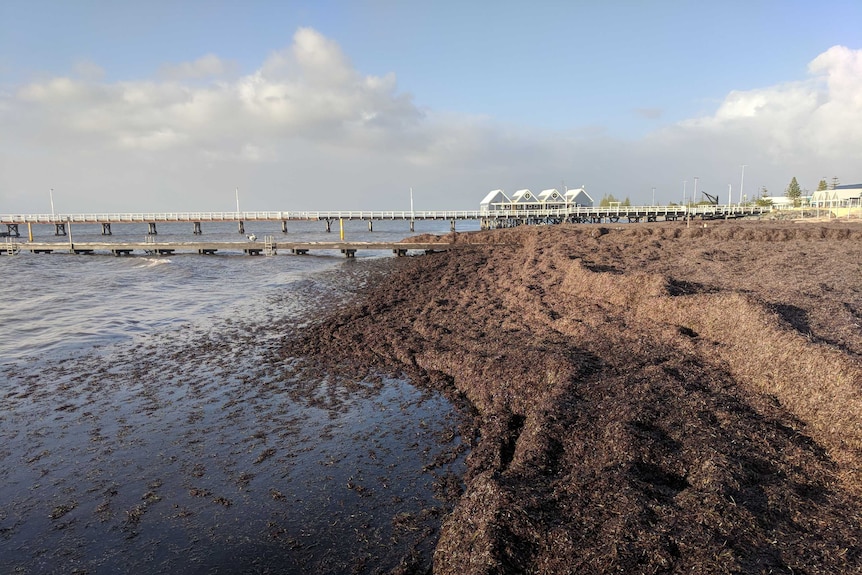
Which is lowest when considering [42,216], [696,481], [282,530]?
[282,530]

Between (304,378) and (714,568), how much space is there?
858cm

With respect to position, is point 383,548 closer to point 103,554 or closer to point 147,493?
point 103,554

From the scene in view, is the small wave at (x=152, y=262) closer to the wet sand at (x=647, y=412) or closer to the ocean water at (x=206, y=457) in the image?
the ocean water at (x=206, y=457)

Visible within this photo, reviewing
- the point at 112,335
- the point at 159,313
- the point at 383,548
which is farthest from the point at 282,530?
the point at 159,313

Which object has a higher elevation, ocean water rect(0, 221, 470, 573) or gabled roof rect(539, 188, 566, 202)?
gabled roof rect(539, 188, 566, 202)

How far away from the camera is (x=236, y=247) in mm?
39562

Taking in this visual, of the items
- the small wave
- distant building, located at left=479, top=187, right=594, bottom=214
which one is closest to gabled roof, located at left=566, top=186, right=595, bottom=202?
distant building, located at left=479, top=187, right=594, bottom=214

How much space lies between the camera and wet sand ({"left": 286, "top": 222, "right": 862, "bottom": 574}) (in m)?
4.29

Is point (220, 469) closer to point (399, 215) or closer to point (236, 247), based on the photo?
point (236, 247)

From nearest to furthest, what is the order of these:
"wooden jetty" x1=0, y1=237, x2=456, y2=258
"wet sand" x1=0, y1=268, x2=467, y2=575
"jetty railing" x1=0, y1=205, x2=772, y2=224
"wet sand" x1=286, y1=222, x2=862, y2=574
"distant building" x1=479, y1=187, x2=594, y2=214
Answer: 1. "wet sand" x1=286, y1=222, x2=862, y2=574
2. "wet sand" x1=0, y1=268, x2=467, y2=575
3. "wooden jetty" x1=0, y1=237, x2=456, y2=258
4. "jetty railing" x1=0, y1=205, x2=772, y2=224
5. "distant building" x1=479, y1=187, x2=594, y2=214

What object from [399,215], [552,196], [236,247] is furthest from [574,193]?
[236,247]

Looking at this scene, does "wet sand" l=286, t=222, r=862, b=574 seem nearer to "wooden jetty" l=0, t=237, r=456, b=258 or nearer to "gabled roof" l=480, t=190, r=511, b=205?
"wooden jetty" l=0, t=237, r=456, b=258

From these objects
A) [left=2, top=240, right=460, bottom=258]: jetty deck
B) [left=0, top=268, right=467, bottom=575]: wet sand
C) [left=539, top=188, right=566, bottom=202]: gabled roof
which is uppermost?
[left=539, top=188, right=566, bottom=202]: gabled roof

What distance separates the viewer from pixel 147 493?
6.16 meters
